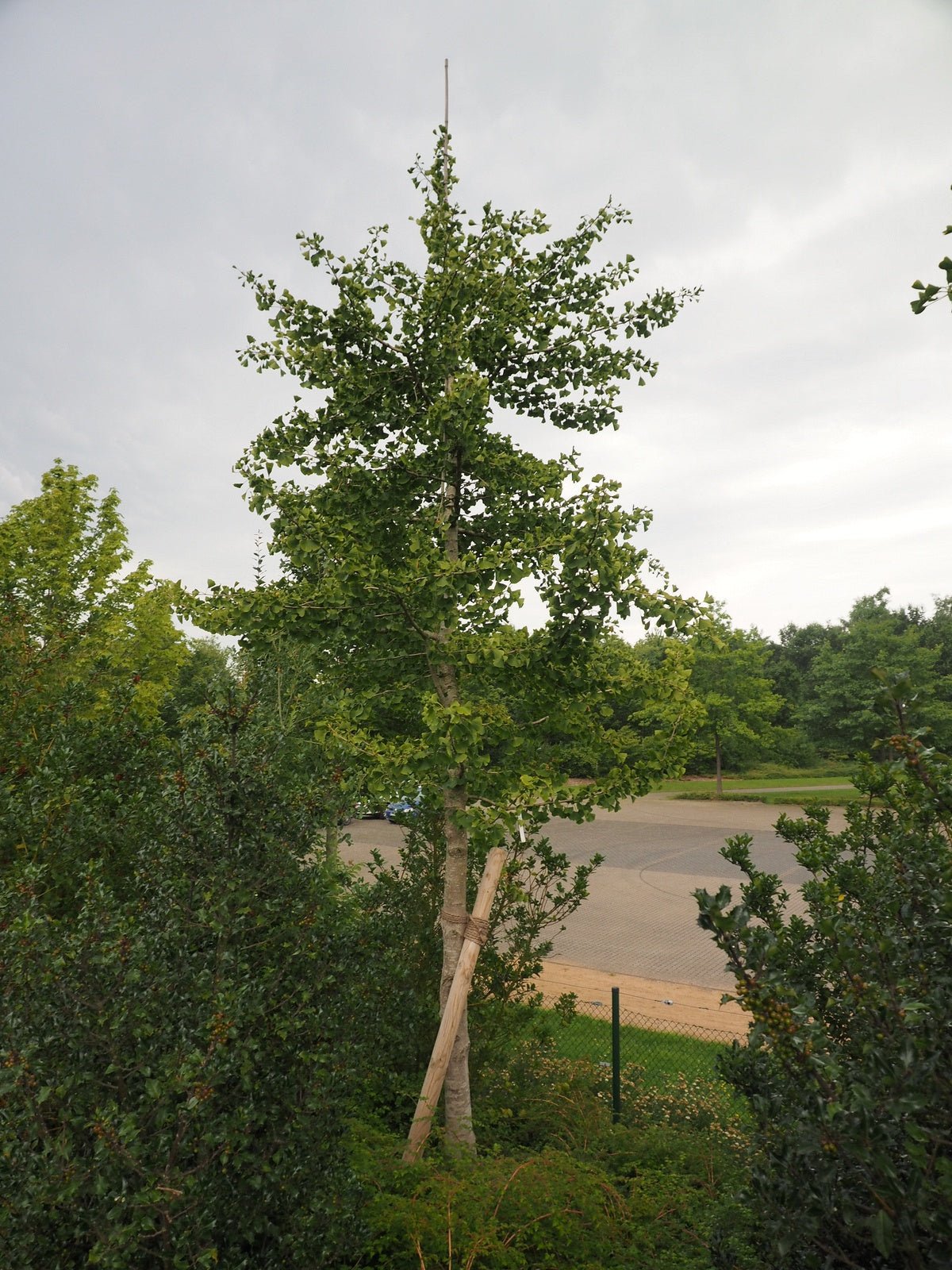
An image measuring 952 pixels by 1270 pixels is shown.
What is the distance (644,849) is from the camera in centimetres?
2017

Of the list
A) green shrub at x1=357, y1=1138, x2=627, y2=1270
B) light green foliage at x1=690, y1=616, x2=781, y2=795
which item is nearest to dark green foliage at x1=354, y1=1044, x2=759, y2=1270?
green shrub at x1=357, y1=1138, x2=627, y2=1270

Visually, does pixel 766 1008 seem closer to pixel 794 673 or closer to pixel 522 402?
pixel 522 402

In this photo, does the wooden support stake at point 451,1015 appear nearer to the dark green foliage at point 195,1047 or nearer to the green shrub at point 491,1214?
the green shrub at point 491,1214

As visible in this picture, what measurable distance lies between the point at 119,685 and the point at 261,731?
1932 mm

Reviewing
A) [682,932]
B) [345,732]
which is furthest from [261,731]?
[682,932]

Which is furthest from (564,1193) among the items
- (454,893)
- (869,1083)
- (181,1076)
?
(869,1083)

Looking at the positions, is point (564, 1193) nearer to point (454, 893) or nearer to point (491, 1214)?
point (491, 1214)

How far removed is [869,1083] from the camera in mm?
1904

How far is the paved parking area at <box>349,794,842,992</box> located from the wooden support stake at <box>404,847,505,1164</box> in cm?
143

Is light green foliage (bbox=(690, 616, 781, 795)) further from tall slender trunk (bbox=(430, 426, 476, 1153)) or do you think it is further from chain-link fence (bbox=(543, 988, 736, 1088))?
tall slender trunk (bbox=(430, 426, 476, 1153))

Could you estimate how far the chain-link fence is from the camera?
732 cm

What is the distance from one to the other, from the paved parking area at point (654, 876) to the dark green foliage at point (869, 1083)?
2.52 meters

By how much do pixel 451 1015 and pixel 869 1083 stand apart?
355 centimetres

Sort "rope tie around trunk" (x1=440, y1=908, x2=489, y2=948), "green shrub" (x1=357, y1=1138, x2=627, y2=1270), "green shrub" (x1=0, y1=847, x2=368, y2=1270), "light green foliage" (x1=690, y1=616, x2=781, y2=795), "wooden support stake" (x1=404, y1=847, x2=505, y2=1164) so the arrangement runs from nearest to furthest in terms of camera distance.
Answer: "green shrub" (x1=0, y1=847, x2=368, y2=1270), "green shrub" (x1=357, y1=1138, x2=627, y2=1270), "wooden support stake" (x1=404, y1=847, x2=505, y2=1164), "rope tie around trunk" (x1=440, y1=908, x2=489, y2=948), "light green foliage" (x1=690, y1=616, x2=781, y2=795)
